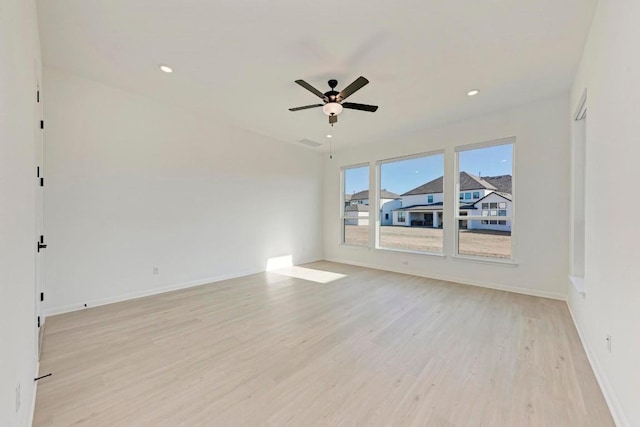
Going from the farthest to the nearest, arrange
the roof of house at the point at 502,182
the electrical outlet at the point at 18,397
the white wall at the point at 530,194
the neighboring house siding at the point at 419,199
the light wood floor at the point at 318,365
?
the neighboring house siding at the point at 419,199 < the roof of house at the point at 502,182 < the white wall at the point at 530,194 < the light wood floor at the point at 318,365 < the electrical outlet at the point at 18,397

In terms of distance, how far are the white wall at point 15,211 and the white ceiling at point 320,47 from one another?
0.95m

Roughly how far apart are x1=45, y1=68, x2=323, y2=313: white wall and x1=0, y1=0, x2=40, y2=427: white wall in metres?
1.91

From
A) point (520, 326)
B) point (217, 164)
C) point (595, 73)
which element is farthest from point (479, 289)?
point (217, 164)

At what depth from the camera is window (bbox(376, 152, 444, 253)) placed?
17.3 feet

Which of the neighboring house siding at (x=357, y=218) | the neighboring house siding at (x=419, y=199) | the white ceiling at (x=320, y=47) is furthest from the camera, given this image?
the neighboring house siding at (x=357, y=218)

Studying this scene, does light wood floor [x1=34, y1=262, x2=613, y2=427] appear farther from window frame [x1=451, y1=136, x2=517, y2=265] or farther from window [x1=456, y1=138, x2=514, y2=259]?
window [x1=456, y1=138, x2=514, y2=259]

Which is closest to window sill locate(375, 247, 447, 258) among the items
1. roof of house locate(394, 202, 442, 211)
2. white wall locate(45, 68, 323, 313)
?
roof of house locate(394, 202, 442, 211)

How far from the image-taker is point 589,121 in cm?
253

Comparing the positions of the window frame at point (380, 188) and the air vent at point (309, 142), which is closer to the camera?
the window frame at point (380, 188)

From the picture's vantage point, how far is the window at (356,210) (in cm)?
646

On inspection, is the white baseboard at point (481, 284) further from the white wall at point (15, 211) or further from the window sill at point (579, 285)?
the white wall at point (15, 211)

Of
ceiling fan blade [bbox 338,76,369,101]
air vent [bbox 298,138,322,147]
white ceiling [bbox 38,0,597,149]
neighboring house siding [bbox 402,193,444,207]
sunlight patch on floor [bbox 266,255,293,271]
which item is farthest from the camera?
air vent [bbox 298,138,322,147]

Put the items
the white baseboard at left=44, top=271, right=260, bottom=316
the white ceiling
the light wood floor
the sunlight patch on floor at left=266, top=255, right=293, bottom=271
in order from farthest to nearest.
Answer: the sunlight patch on floor at left=266, top=255, right=293, bottom=271 < the white baseboard at left=44, top=271, right=260, bottom=316 < the white ceiling < the light wood floor

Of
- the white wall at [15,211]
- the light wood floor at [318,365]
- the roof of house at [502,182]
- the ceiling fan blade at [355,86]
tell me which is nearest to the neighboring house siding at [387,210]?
the roof of house at [502,182]
